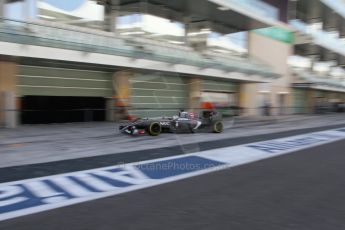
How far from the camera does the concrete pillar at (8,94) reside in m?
15.3

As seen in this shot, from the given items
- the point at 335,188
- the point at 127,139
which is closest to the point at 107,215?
the point at 335,188

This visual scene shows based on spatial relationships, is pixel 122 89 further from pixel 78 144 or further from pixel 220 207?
pixel 220 207

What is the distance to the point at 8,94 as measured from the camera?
50.6 feet

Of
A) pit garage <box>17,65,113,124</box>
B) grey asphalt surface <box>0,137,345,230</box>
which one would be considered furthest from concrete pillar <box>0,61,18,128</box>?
grey asphalt surface <box>0,137,345,230</box>

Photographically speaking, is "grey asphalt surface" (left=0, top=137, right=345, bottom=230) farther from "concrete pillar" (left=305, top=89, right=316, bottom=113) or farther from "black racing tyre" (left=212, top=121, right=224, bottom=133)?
"concrete pillar" (left=305, top=89, right=316, bottom=113)

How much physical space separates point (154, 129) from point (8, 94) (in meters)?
6.28

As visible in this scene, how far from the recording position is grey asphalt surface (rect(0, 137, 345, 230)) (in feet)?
14.5

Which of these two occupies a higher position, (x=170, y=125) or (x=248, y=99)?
(x=248, y=99)

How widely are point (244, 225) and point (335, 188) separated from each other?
8.58 ft

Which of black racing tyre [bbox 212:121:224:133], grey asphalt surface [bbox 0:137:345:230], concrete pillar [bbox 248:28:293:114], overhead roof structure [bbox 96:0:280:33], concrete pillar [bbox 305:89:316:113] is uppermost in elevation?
overhead roof structure [bbox 96:0:280:33]

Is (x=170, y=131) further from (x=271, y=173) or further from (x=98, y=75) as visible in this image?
(x=98, y=75)

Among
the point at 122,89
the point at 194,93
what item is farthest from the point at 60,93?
the point at 194,93

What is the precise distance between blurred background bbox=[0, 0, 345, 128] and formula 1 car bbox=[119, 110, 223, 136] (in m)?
4.65

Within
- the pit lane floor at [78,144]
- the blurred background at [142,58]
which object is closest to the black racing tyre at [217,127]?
the pit lane floor at [78,144]
